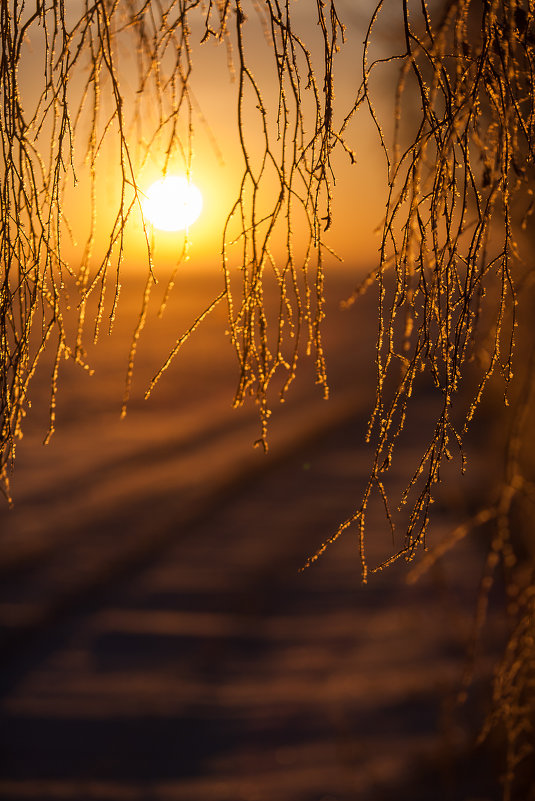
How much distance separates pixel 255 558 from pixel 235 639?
1780mm

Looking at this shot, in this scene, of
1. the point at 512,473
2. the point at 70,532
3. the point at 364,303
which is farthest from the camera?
the point at 364,303

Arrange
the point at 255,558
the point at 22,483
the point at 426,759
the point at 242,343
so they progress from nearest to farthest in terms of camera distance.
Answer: the point at 242,343
the point at 426,759
the point at 255,558
the point at 22,483

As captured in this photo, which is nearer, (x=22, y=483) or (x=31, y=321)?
(x=31, y=321)

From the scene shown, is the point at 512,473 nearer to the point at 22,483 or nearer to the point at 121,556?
the point at 121,556

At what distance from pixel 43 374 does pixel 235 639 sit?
12142mm

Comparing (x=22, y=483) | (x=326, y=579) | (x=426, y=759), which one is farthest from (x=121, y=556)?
(x=426, y=759)

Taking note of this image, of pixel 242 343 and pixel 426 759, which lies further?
pixel 426 759

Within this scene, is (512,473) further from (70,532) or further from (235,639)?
(70,532)

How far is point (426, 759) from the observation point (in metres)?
4.82

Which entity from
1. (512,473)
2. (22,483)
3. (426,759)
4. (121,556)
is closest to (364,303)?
(22,483)

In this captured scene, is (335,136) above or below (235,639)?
above

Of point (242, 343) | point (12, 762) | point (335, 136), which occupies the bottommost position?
point (12, 762)

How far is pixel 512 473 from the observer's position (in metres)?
1.29

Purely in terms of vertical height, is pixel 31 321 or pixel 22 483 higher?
pixel 31 321
